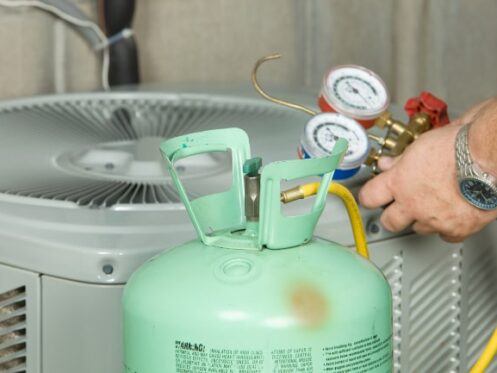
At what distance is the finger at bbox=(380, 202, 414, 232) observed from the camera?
3.66ft

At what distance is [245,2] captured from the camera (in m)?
2.02

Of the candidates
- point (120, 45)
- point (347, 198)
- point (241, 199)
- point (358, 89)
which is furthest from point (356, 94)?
point (120, 45)

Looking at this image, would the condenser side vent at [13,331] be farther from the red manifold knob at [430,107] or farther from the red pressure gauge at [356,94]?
the red manifold knob at [430,107]

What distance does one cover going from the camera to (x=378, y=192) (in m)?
1.13

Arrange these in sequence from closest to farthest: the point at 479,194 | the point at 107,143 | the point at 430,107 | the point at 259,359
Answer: the point at 259,359
the point at 479,194
the point at 430,107
the point at 107,143

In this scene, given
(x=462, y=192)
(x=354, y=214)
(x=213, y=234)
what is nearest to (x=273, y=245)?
(x=213, y=234)

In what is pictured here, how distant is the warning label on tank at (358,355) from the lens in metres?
0.81

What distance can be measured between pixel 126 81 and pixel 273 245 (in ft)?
3.38

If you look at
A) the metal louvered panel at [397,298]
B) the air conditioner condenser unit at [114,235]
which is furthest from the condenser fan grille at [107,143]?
the metal louvered panel at [397,298]

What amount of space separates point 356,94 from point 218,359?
51cm

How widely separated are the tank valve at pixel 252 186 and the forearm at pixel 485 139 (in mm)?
333

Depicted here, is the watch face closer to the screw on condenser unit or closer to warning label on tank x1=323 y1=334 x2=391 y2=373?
warning label on tank x1=323 y1=334 x2=391 y2=373

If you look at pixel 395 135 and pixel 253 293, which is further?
pixel 395 135

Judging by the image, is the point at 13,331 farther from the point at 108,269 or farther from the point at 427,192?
the point at 427,192
